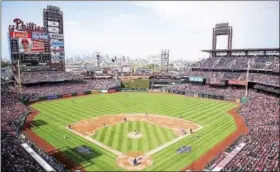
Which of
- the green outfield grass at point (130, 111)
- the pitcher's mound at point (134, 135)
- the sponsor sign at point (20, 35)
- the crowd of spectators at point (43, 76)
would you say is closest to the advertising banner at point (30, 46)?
the sponsor sign at point (20, 35)

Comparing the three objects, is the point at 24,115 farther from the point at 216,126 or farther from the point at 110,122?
the point at 216,126

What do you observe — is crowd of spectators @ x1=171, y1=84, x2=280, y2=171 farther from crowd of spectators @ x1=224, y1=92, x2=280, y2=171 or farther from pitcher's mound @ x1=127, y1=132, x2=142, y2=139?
pitcher's mound @ x1=127, y1=132, x2=142, y2=139

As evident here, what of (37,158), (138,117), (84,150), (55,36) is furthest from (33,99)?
(37,158)

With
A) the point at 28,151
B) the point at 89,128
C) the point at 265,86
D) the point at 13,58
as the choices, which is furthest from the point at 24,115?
the point at 265,86

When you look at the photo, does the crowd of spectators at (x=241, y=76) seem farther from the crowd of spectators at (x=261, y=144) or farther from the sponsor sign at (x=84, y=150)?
the sponsor sign at (x=84, y=150)

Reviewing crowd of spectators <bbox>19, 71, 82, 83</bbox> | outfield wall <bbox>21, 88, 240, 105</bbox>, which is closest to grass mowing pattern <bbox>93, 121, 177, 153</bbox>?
outfield wall <bbox>21, 88, 240, 105</bbox>

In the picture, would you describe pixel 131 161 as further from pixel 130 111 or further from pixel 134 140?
pixel 130 111

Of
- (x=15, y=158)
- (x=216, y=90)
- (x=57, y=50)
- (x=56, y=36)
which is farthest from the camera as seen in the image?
(x=56, y=36)
